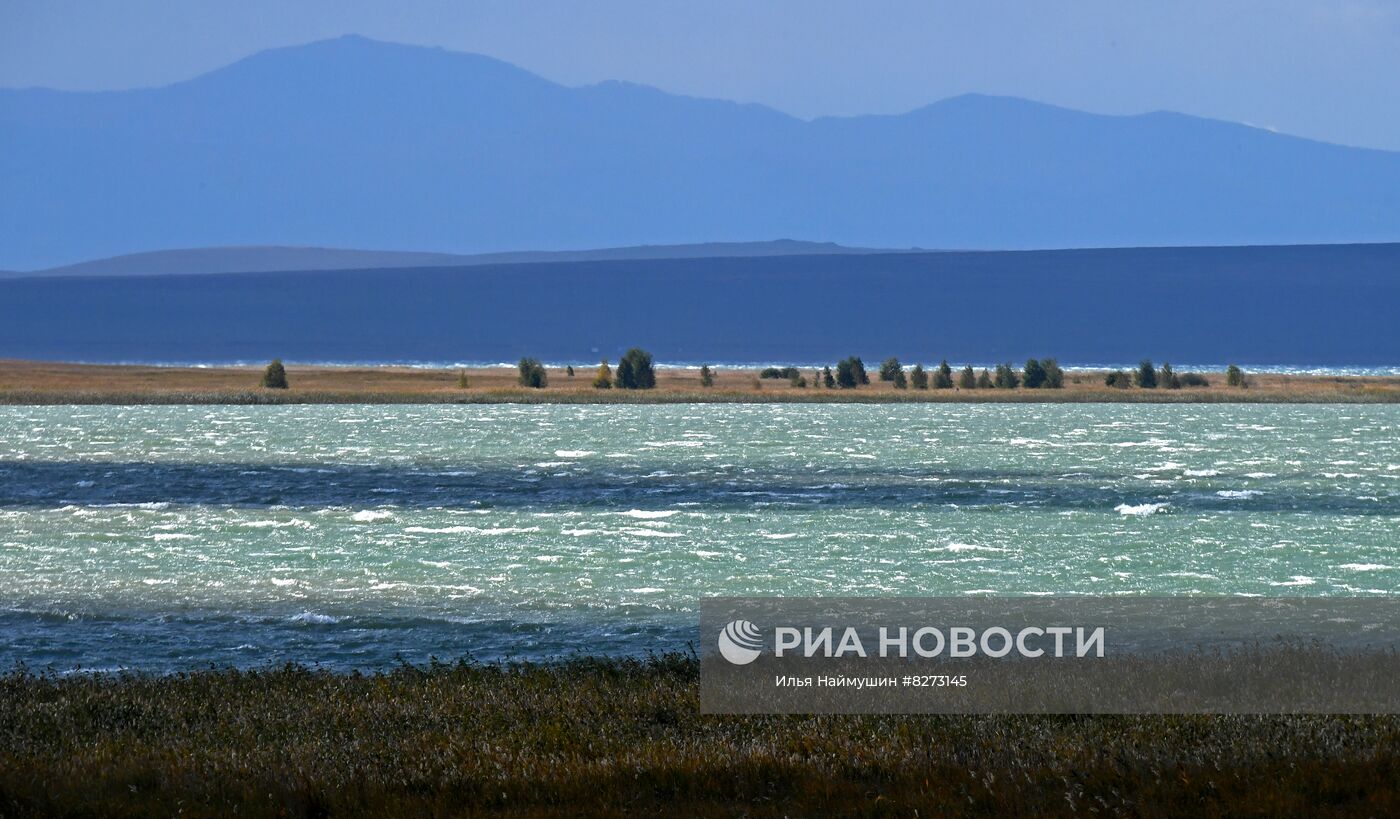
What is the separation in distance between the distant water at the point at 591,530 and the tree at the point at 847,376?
54.6 m

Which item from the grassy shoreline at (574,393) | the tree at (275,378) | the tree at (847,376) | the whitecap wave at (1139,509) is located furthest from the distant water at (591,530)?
the tree at (847,376)

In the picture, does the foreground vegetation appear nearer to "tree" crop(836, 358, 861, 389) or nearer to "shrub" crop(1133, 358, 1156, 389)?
"tree" crop(836, 358, 861, 389)

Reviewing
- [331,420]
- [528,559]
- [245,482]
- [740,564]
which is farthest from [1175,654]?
[331,420]

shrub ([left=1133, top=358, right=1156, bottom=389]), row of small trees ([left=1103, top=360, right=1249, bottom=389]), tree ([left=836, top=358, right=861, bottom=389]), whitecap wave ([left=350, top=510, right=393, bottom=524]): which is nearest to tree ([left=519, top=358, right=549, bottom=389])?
tree ([left=836, top=358, right=861, bottom=389])

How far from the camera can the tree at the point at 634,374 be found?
438ft

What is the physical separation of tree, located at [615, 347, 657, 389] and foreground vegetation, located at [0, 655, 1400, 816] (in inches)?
4664

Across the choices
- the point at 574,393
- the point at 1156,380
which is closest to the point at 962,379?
the point at 1156,380

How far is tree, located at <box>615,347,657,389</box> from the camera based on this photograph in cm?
13362

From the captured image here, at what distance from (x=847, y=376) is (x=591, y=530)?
9888 centimetres

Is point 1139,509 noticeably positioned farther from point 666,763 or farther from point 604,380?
point 604,380

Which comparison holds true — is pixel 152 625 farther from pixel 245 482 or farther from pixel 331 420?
pixel 331 420

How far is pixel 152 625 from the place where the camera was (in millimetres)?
25688

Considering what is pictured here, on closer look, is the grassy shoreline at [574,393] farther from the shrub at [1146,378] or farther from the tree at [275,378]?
the shrub at [1146,378]

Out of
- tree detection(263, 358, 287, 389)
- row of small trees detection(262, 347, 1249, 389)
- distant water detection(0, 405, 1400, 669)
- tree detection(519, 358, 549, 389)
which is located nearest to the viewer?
distant water detection(0, 405, 1400, 669)
